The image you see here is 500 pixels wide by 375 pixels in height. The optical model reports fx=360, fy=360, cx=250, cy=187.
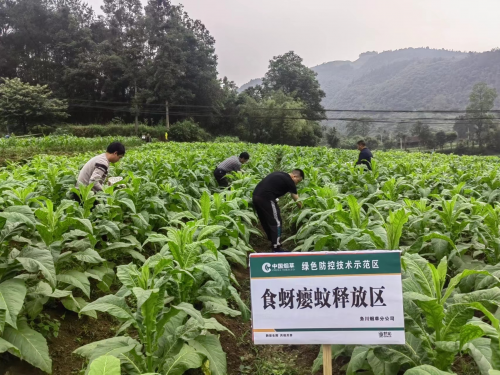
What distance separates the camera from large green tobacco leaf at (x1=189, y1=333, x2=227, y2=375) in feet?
7.97

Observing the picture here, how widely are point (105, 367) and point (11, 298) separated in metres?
1.37

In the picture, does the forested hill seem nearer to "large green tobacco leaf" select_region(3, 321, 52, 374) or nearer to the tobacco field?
the tobacco field

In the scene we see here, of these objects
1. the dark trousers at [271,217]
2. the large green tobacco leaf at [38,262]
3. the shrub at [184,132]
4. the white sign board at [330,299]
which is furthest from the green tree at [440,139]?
the large green tobacco leaf at [38,262]

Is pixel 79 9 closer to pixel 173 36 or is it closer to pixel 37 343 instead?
pixel 173 36

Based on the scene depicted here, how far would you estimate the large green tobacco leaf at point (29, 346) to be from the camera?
2.42 meters

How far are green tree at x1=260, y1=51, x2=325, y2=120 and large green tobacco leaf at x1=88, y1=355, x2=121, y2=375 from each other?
2690 inches

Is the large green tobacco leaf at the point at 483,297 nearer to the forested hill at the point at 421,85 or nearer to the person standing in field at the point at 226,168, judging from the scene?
the person standing in field at the point at 226,168

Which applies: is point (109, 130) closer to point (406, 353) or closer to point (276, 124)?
point (276, 124)

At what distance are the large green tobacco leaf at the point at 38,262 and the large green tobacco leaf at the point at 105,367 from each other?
1287mm

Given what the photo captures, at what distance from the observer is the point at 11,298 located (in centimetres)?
238

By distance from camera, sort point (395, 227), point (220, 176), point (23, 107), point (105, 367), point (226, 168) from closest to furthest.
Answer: point (105, 367) → point (395, 227) → point (226, 168) → point (220, 176) → point (23, 107)

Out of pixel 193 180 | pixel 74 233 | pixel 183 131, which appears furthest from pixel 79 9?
pixel 74 233

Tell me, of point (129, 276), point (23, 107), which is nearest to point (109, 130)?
point (23, 107)

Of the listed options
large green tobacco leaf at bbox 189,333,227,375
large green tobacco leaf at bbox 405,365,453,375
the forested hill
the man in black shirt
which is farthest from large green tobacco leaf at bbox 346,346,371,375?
the forested hill
